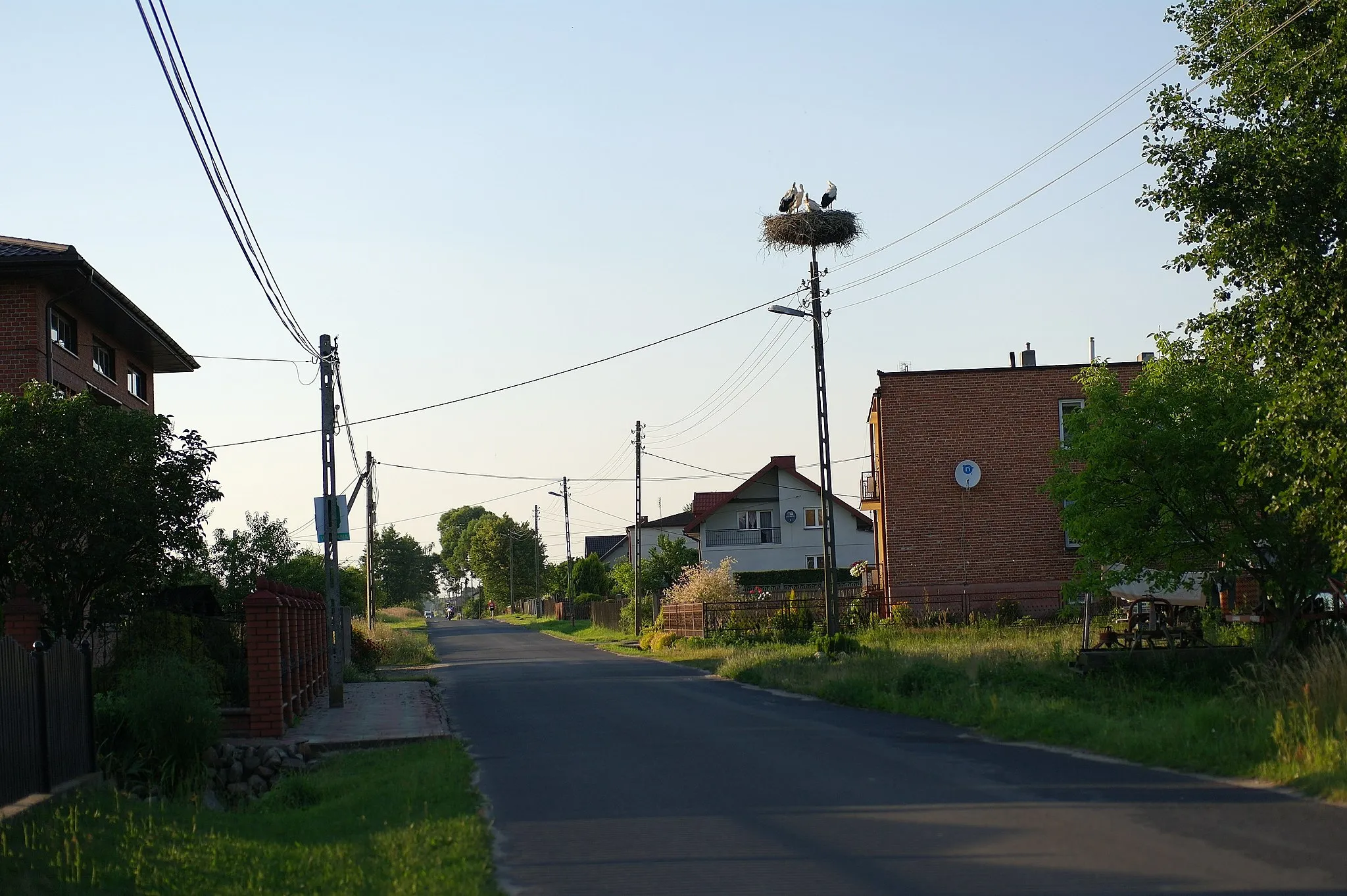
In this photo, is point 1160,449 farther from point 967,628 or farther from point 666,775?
point 967,628

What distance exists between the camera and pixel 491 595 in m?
125

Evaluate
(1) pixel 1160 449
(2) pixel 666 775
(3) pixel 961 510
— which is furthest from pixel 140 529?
(3) pixel 961 510

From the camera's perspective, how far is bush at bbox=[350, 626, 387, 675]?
32.9m

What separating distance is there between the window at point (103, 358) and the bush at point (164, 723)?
1713 cm

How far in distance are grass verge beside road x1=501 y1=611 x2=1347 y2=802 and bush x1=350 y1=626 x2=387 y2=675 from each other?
35.4ft

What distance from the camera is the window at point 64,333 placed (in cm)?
2611

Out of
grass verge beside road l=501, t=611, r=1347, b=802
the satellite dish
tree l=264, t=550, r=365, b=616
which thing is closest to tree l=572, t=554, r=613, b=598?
tree l=264, t=550, r=365, b=616

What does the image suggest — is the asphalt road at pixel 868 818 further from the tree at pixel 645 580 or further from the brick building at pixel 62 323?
the tree at pixel 645 580

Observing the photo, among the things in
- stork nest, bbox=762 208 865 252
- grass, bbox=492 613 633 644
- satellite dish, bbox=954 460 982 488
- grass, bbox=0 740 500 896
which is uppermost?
stork nest, bbox=762 208 865 252

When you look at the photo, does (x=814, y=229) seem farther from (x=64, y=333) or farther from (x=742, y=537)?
(x=742, y=537)

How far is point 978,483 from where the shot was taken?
39125mm

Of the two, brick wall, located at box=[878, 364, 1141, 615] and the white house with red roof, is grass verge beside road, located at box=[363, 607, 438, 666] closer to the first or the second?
brick wall, located at box=[878, 364, 1141, 615]

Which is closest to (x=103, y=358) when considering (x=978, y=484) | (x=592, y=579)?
(x=978, y=484)

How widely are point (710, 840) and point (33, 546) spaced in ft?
42.0
